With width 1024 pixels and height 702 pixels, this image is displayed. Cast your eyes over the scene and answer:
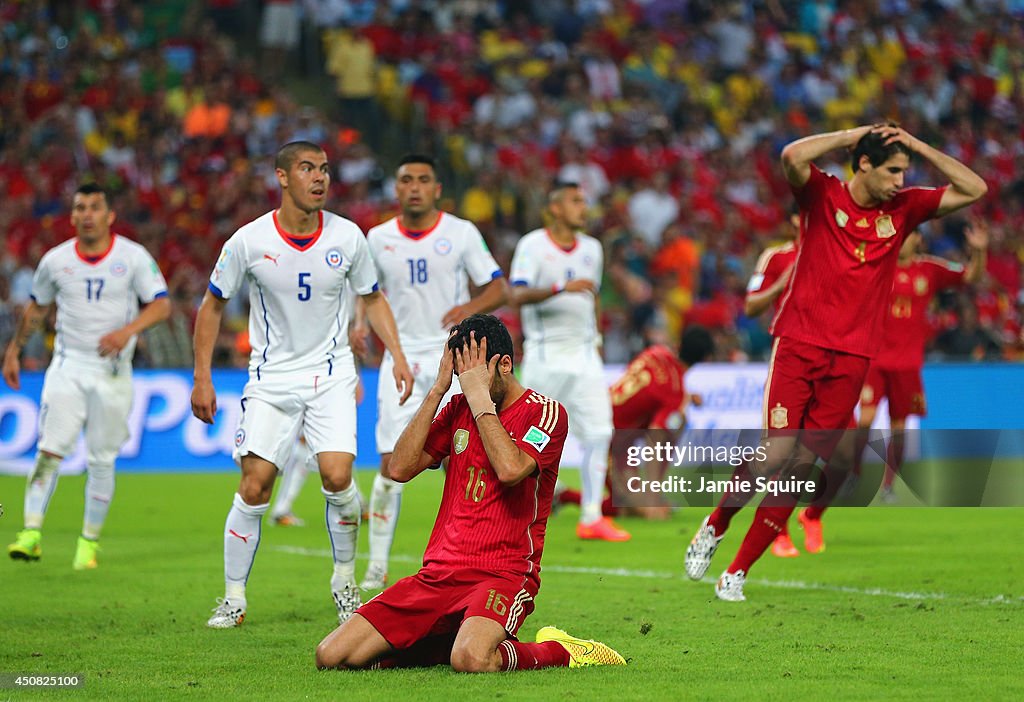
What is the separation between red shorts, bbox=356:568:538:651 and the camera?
6.50 meters

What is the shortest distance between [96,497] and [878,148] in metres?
6.25

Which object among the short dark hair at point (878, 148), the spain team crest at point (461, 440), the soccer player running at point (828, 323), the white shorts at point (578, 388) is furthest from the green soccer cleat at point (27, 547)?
the short dark hair at point (878, 148)

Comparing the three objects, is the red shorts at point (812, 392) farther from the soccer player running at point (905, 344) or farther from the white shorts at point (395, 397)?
the soccer player running at point (905, 344)

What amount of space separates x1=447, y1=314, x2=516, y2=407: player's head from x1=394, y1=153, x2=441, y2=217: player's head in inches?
141

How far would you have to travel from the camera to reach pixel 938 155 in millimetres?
8375

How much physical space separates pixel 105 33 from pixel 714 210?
401 inches

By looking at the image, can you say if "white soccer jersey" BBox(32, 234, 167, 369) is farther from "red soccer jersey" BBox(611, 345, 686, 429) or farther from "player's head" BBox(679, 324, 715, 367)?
"player's head" BBox(679, 324, 715, 367)

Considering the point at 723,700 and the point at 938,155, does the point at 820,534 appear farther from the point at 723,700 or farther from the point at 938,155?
the point at 723,700

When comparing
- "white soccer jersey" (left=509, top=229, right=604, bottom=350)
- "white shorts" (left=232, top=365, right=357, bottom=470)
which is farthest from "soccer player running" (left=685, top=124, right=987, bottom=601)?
"white soccer jersey" (left=509, top=229, right=604, bottom=350)

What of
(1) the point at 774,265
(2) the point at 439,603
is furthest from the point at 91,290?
(2) the point at 439,603

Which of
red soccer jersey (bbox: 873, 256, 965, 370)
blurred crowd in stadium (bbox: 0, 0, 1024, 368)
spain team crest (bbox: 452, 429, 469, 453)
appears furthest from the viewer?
blurred crowd in stadium (bbox: 0, 0, 1024, 368)

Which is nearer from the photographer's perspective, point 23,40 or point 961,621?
point 961,621

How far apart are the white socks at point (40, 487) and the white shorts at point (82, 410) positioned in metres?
0.10

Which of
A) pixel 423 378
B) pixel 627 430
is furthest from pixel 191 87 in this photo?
pixel 423 378
